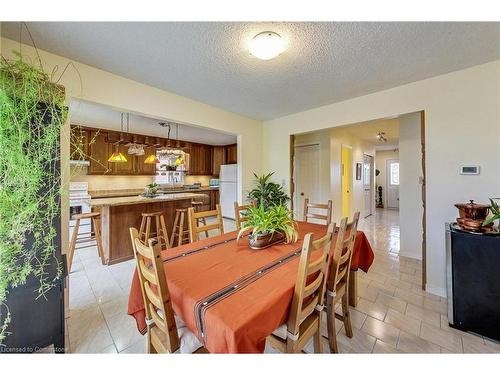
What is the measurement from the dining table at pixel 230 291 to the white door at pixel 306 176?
10.6ft

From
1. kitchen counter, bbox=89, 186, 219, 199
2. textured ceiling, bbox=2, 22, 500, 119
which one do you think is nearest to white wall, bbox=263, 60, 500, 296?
textured ceiling, bbox=2, 22, 500, 119

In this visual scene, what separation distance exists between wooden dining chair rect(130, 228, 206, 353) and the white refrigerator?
4920 mm

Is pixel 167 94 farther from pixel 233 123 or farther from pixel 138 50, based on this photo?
pixel 233 123

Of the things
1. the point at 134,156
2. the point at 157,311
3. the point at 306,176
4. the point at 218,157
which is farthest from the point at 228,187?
the point at 157,311

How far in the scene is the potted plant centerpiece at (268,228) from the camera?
5.49 feet

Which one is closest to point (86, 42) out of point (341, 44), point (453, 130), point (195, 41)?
point (195, 41)

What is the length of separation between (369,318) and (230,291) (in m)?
1.61

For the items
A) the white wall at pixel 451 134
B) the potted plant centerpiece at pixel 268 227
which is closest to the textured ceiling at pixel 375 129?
the white wall at pixel 451 134

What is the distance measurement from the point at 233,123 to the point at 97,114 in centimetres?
244

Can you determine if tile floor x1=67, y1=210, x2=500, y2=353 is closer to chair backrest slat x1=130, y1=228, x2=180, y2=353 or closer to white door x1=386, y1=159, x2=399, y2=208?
chair backrest slat x1=130, y1=228, x2=180, y2=353

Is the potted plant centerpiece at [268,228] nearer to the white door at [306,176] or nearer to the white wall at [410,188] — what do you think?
the white wall at [410,188]

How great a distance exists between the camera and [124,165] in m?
5.29

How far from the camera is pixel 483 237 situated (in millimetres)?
1719
